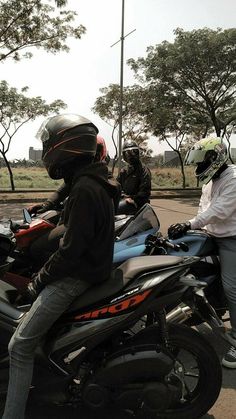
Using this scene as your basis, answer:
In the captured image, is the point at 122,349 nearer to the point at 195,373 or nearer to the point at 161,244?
the point at 195,373

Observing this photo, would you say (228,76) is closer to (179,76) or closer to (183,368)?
(179,76)

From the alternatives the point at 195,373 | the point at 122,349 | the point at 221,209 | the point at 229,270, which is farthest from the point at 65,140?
the point at 229,270

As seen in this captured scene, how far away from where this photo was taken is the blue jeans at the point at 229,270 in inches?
138

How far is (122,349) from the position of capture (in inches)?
96.4

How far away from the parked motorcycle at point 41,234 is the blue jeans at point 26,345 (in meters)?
1.12

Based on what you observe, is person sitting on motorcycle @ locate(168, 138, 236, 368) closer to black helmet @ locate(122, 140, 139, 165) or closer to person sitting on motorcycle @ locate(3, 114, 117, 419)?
person sitting on motorcycle @ locate(3, 114, 117, 419)

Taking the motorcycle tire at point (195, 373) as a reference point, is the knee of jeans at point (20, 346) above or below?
above

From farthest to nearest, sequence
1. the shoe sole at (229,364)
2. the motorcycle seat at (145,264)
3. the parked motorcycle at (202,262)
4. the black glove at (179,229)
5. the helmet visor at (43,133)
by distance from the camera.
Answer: the black glove at (179,229), the shoe sole at (229,364), the parked motorcycle at (202,262), the motorcycle seat at (145,264), the helmet visor at (43,133)

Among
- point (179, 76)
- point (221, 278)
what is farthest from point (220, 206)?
point (179, 76)

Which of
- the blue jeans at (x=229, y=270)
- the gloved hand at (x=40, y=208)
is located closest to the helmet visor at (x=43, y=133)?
the blue jeans at (x=229, y=270)

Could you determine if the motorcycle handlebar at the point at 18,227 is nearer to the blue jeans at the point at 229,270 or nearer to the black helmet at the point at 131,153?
the blue jeans at the point at 229,270

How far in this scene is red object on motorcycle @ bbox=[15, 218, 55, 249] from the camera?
139 inches

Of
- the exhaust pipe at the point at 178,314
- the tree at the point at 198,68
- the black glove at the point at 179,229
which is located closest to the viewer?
the exhaust pipe at the point at 178,314

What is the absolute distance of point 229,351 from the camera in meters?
3.50
